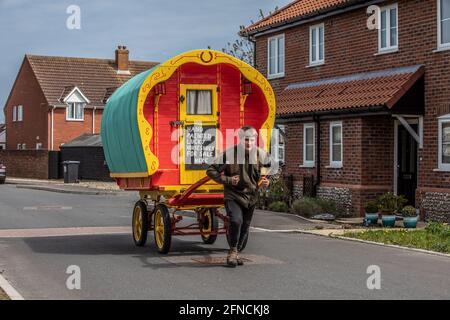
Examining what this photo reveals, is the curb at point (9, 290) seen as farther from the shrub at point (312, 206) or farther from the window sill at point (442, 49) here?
the window sill at point (442, 49)

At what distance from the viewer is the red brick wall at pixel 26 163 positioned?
53469 mm

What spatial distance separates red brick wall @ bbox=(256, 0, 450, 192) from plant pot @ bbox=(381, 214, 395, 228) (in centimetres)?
199

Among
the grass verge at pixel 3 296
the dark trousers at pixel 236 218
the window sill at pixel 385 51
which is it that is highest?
the window sill at pixel 385 51

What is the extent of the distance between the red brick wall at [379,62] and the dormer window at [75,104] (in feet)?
111

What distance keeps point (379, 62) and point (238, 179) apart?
1209 cm

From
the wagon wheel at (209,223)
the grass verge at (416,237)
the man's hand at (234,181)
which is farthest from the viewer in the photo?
the grass verge at (416,237)

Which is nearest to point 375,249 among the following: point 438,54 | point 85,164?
point 438,54

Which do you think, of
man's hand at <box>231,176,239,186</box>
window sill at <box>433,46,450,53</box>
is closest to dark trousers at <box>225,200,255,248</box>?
man's hand at <box>231,176,239,186</box>

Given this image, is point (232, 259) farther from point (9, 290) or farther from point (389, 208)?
point (389, 208)

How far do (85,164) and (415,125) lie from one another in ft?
98.9

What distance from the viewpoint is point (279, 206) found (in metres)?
24.1

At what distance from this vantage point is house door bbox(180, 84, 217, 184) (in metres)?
14.0

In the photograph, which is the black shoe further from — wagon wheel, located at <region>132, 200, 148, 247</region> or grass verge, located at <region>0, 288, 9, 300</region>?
grass verge, located at <region>0, 288, 9, 300</region>

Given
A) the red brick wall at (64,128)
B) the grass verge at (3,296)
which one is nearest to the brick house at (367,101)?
the grass verge at (3,296)
